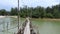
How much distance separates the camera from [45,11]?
39.2 metres

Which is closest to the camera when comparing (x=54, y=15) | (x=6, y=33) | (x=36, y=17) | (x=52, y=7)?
(x=6, y=33)

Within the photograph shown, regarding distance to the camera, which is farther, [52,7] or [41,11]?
[52,7]

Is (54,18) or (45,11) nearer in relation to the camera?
(54,18)

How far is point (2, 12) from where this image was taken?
4116cm

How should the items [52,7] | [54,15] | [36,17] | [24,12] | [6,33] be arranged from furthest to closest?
1. [52,7]
2. [54,15]
3. [36,17]
4. [24,12]
5. [6,33]

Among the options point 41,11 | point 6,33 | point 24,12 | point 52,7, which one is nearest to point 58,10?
point 52,7

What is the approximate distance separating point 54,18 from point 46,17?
1670 millimetres

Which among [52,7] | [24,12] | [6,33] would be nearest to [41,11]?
[52,7]

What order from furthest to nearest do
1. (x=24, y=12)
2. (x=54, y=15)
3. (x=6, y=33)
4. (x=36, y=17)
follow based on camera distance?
1. (x=54, y=15)
2. (x=36, y=17)
3. (x=24, y=12)
4. (x=6, y=33)

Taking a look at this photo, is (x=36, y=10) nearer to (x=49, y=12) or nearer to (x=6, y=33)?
(x=49, y=12)

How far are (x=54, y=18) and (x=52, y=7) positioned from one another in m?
4.57

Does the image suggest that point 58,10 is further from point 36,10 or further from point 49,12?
point 36,10

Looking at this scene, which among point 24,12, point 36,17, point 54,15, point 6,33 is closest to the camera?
point 6,33

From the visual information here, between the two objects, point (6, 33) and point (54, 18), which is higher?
point (6, 33)
